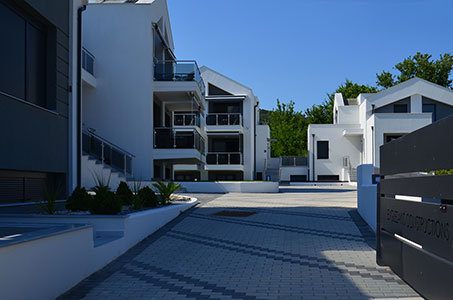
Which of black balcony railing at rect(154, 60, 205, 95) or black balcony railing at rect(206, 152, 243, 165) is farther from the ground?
black balcony railing at rect(154, 60, 205, 95)

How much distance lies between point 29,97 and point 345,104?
40.0 metres

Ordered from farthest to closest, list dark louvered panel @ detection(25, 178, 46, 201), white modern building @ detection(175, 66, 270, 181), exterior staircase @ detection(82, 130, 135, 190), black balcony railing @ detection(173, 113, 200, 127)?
1. white modern building @ detection(175, 66, 270, 181)
2. black balcony railing @ detection(173, 113, 200, 127)
3. exterior staircase @ detection(82, 130, 135, 190)
4. dark louvered panel @ detection(25, 178, 46, 201)

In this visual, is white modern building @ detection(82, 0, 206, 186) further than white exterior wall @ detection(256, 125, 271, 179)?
No

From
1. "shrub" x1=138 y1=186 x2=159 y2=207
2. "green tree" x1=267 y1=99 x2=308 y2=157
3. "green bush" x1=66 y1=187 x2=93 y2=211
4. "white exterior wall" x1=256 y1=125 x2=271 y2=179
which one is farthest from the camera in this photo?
"green tree" x1=267 y1=99 x2=308 y2=157

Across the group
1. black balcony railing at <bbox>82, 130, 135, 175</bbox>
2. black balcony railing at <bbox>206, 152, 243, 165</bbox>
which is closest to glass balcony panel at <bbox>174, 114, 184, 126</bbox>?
black balcony railing at <bbox>206, 152, 243, 165</bbox>

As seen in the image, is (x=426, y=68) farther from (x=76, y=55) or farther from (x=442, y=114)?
(x=76, y=55)

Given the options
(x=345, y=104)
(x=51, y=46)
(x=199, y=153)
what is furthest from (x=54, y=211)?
(x=345, y=104)

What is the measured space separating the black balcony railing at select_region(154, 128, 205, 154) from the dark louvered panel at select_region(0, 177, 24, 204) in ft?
42.3

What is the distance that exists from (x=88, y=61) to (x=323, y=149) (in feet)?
87.0

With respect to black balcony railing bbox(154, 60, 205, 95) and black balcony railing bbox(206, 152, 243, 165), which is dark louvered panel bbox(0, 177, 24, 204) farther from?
black balcony railing bbox(206, 152, 243, 165)

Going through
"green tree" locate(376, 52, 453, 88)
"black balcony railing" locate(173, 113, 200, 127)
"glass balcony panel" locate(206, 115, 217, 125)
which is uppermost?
"green tree" locate(376, 52, 453, 88)

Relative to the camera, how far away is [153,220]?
388 inches

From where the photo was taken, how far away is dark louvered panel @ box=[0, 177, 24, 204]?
8781 mm

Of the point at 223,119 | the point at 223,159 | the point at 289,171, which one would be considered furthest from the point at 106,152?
the point at 289,171
